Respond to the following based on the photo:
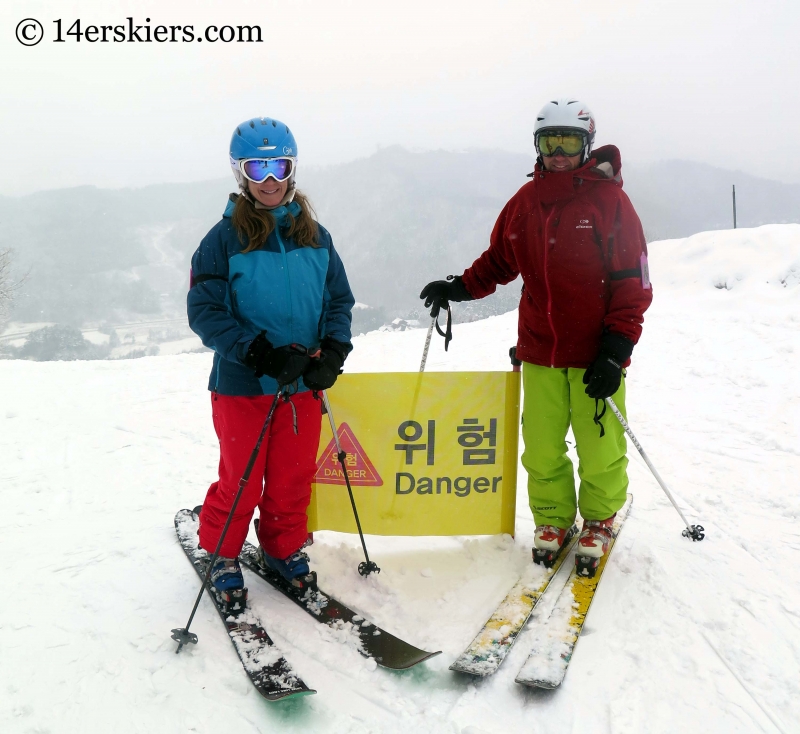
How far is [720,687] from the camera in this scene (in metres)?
2.36

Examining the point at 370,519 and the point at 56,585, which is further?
the point at 370,519

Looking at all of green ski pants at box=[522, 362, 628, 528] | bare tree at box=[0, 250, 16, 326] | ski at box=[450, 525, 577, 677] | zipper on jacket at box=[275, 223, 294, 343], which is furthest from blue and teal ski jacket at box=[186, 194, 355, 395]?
bare tree at box=[0, 250, 16, 326]

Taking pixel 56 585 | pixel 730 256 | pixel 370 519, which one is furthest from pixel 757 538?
pixel 730 256

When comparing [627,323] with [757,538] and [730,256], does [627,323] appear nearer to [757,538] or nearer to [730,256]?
[757,538]

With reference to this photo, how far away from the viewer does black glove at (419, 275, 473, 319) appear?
366 cm

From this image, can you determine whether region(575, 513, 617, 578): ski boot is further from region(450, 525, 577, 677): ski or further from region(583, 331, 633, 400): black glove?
region(583, 331, 633, 400): black glove

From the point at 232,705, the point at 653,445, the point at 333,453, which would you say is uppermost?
the point at 333,453

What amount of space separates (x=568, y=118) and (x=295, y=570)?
111 inches

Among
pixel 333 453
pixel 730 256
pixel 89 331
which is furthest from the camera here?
pixel 89 331

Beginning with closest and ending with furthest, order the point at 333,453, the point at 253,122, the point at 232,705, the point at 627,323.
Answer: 1. the point at 232,705
2. the point at 253,122
3. the point at 627,323
4. the point at 333,453

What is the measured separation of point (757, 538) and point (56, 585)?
163 inches

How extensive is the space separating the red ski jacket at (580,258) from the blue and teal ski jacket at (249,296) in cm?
115

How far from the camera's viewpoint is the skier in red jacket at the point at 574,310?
3.00 meters

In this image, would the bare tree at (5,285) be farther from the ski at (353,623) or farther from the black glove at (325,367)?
the black glove at (325,367)
